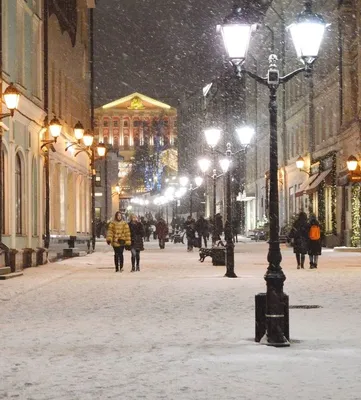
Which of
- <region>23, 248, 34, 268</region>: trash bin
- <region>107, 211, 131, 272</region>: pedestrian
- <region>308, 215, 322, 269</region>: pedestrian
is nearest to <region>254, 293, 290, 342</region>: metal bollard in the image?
<region>107, 211, 131, 272</region>: pedestrian

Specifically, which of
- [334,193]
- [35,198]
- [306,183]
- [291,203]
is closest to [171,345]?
[35,198]

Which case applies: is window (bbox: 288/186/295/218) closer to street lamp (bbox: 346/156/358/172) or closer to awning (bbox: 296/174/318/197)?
awning (bbox: 296/174/318/197)

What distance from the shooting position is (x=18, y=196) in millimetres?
29031

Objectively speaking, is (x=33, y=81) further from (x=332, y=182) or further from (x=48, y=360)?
(x=48, y=360)

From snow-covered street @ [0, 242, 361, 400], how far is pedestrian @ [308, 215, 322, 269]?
267 inches

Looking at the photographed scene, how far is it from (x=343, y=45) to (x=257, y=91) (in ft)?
122

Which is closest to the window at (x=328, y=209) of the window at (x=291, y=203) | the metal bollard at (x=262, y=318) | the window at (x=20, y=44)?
the window at (x=291, y=203)

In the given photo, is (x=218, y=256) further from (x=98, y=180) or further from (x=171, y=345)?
(x=98, y=180)

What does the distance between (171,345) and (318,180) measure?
127 ft

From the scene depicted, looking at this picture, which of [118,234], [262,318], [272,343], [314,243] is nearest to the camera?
[272,343]

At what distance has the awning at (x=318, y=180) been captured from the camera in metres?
47.5

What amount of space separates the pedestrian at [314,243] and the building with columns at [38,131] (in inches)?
317

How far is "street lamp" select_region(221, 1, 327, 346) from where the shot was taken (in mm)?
10703

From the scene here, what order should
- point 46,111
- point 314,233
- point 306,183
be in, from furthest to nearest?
point 306,183 < point 46,111 < point 314,233
